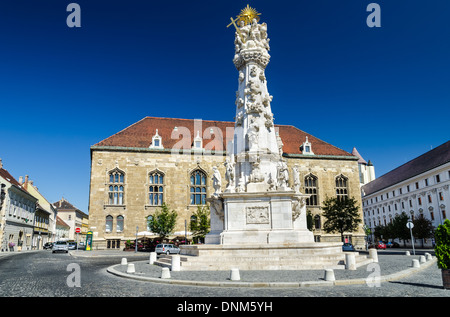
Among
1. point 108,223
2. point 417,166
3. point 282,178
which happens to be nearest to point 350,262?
point 282,178

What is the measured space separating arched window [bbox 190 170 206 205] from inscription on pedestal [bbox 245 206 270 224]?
94.0ft

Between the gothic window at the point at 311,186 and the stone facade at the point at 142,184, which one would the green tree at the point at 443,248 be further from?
the gothic window at the point at 311,186

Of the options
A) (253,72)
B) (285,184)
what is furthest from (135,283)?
(253,72)

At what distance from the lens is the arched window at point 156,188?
41.9m

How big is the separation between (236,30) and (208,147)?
86.1 feet

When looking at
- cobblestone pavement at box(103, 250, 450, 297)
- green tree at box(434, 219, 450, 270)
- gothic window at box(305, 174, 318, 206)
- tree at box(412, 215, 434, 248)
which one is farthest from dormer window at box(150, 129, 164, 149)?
tree at box(412, 215, 434, 248)

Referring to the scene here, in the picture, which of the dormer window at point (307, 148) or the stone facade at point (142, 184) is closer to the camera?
the stone facade at point (142, 184)

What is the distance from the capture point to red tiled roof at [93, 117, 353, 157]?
42.8m

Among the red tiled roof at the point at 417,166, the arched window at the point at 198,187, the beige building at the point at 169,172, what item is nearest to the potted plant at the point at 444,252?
the beige building at the point at 169,172

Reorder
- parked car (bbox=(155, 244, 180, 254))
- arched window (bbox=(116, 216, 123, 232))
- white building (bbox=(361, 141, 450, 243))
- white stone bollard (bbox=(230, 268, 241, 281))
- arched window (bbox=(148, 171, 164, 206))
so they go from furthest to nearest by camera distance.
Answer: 1. white building (bbox=(361, 141, 450, 243))
2. arched window (bbox=(148, 171, 164, 206))
3. arched window (bbox=(116, 216, 123, 232))
4. parked car (bbox=(155, 244, 180, 254))
5. white stone bollard (bbox=(230, 268, 241, 281))

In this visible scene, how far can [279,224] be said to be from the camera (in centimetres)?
1451

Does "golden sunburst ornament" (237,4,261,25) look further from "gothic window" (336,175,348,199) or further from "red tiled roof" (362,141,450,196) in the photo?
"red tiled roof" (362,141,450,196)

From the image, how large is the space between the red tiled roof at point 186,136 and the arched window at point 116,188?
3809 millimetres
